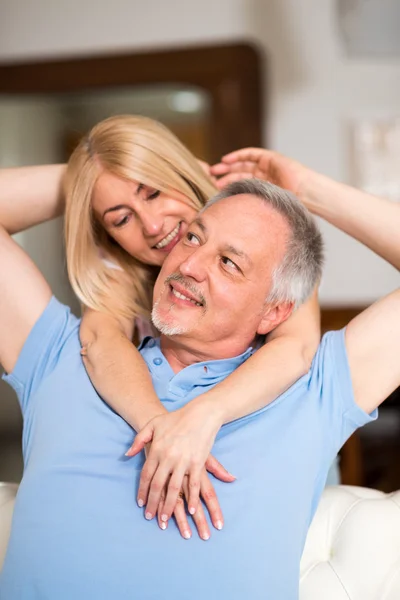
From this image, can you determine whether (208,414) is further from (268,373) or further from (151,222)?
(151,222)

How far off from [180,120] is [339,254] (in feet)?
9.02

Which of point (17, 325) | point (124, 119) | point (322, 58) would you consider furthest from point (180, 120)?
point (17, 325)

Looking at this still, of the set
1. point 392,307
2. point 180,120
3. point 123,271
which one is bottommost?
point 180,120

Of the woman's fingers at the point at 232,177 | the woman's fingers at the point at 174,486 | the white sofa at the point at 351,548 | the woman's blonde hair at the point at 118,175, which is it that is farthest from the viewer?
the woman's fingers at the point at 232,177

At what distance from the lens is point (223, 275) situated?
60.4 inches

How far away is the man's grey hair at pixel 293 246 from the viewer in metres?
1.60

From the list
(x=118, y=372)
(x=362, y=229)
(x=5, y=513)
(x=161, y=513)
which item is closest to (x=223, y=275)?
(x=118, y=372)

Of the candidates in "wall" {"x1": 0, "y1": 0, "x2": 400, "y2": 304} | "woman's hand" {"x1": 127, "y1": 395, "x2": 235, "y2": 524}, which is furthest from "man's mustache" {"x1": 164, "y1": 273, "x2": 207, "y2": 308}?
"wall" {"x1": 0, "y1": 0, "x2": 400, "y2": 304}

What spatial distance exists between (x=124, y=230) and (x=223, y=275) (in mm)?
415

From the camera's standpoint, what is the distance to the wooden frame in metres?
3.90

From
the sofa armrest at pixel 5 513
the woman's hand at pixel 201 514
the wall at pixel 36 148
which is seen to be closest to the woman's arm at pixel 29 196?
the sofa armrest at pixel 5 513

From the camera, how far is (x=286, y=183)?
184 cm

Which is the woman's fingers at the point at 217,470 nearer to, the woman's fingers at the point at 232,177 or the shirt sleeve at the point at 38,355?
the shirt sleeve at the point at 38,355

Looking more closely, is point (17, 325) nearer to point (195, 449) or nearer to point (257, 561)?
point (195, 449)
